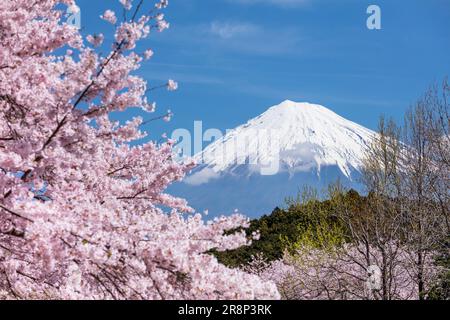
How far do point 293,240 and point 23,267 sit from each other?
17.8m

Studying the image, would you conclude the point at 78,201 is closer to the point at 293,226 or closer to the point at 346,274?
the point at 346,274

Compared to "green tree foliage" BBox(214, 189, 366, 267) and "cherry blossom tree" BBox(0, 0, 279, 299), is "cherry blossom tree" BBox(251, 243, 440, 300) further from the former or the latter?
"cherry blossom tree" BBox(0, 0, 279, 299)

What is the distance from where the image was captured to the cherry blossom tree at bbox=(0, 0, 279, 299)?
14.8 ft

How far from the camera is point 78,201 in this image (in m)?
5.06

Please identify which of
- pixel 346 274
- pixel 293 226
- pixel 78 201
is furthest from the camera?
pixel 293 226

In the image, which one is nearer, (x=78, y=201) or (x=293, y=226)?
(x=78, y=201)

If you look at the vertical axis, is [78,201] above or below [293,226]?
below

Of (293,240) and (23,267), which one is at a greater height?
(293,240)

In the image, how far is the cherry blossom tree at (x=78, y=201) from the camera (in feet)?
14.8

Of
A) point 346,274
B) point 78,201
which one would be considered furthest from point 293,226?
point 78,201
